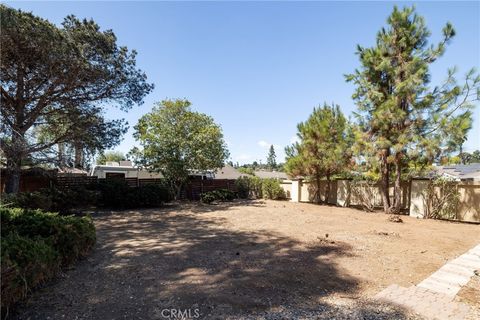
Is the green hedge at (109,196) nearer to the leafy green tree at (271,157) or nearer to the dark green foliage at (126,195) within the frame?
the dark green foliage at (126,195)

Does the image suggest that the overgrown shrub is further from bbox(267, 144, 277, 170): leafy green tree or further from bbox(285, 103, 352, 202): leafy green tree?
bbox(267, 144, 277, 170): leafy green tree

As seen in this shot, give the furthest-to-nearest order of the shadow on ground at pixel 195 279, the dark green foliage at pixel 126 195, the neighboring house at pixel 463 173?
the neighboring house at pixel 463 173 → the dark green foliage at pixel 126 195 → the shadow on ground at pixel 195 279

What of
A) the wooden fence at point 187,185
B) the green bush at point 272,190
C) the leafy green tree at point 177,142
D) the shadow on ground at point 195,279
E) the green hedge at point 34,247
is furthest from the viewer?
the green bush at point 272,190

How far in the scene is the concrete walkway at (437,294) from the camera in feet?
10.2

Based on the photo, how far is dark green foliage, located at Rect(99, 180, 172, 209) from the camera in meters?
11.7

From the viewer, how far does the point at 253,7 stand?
330 inches

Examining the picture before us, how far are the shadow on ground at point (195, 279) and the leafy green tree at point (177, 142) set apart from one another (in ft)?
26.1

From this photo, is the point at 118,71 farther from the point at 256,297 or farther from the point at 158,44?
the point at 256,297

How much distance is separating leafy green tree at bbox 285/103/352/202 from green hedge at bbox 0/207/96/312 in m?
10.7

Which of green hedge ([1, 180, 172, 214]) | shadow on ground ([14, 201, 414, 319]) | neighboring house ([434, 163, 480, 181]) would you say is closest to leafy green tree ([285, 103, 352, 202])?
green hedge ([1, 180, 172, 214])

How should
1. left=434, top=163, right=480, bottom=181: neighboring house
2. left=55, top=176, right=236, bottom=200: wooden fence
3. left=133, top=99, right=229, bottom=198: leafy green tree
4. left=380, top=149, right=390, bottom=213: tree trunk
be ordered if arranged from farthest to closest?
left=434, top=163, right=480, bottom=181: neighboring house < left=133, top=99, right=229, bottom=198: leafy green tree < left=55, top=176, right=236, bottom=200: wooden fence < left=380, top=149, right=390, bottom=213: tree trunk

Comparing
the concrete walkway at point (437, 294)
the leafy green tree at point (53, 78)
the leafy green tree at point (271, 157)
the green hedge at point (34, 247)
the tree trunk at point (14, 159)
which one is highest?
the leafy green tree at point (271, 157)

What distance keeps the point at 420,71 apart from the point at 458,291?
8531mm

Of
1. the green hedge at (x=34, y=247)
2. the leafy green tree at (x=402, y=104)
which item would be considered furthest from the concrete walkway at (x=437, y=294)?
the leafy green tree at (x=402, y=104)
